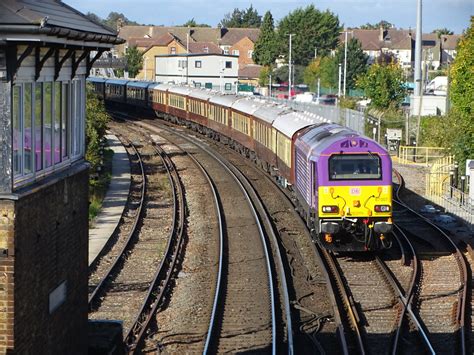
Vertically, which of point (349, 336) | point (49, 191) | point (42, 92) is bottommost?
point (349, 336)

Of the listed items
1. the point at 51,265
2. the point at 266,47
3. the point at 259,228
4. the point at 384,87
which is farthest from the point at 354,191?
the point at 266,47

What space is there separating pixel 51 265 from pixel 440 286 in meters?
10.2

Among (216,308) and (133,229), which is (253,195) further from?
(216,308)

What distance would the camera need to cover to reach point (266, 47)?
4653 inches

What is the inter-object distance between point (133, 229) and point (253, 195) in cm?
668

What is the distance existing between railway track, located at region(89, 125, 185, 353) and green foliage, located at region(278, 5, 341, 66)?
97.8 meters

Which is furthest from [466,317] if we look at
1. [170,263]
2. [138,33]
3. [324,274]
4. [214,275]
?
[138,33]

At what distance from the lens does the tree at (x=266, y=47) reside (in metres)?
117

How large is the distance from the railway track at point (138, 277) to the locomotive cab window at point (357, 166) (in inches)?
149

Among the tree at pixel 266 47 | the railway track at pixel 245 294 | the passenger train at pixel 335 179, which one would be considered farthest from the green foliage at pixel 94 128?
the tree at pixel 266 47

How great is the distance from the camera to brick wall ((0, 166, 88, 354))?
6.86 metres

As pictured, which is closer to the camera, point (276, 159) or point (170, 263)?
point (170, 263)

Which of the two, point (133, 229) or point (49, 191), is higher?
point (49, 191)

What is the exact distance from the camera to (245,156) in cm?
3809
